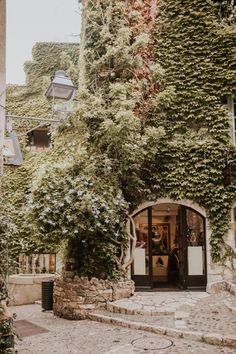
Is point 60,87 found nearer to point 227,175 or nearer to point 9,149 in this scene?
point 9,149

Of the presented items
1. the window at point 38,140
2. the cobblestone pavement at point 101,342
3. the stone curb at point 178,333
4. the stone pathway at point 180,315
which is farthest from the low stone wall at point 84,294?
the window at point 38,140

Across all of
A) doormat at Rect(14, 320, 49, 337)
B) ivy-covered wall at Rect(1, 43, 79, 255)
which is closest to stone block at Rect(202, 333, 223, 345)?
doormat at Rect(14, 320, 49, 337)

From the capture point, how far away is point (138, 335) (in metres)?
6.87

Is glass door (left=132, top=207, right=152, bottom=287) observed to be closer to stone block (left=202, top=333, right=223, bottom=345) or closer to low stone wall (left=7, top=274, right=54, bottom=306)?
low stone wall (left=7, top=274, right=54, bottom=306)

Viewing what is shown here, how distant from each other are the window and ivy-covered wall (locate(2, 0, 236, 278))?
268 centimetres

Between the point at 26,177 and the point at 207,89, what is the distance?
7.00 m

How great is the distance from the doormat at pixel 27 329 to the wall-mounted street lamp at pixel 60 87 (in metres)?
4.74

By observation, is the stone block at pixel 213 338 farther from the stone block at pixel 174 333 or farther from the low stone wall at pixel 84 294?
the low stone wall at pixel 84 294

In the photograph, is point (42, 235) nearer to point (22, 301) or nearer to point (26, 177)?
point (22, 301)

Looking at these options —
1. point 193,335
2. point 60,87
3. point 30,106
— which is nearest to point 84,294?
point 193,335

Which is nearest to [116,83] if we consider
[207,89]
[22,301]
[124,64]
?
[124,64]

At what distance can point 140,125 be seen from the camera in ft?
35.4

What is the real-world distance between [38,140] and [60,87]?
7964 mm

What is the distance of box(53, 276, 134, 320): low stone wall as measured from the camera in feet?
29.1
